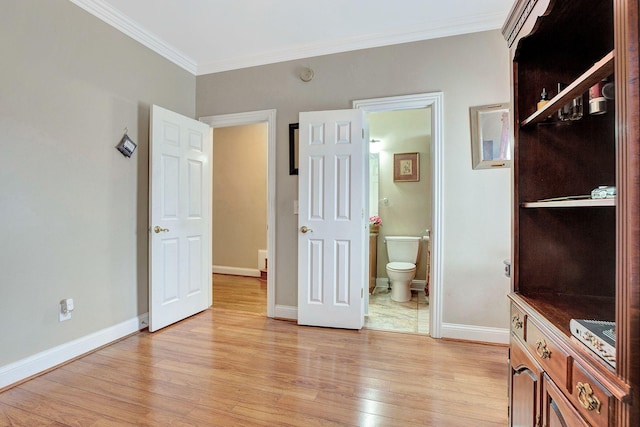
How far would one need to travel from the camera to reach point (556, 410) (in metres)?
0.96

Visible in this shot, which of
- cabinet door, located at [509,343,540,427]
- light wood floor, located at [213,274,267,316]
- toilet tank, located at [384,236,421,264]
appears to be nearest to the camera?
cabinet door, located at [509,343,540,427]

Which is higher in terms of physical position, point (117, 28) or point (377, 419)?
point (117, 28)

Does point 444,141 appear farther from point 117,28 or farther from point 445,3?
point 117,28

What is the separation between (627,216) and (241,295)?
399 centimetres

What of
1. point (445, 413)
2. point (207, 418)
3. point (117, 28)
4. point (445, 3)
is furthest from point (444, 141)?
point (117, 28)

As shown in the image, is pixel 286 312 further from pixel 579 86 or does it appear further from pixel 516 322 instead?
pixel 579 86

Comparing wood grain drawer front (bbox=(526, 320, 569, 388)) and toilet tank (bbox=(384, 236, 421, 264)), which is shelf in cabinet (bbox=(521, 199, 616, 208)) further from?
toilet tank (bbox=(384, 236, 421, 264))

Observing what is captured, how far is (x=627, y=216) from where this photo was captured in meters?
0.66

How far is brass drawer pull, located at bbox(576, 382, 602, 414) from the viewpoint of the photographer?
76 centimetres

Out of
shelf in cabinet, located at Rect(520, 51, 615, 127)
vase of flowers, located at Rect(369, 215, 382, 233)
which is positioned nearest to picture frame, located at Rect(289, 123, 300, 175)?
vase of flowers, located at Rect(369, 215, 382, 233)

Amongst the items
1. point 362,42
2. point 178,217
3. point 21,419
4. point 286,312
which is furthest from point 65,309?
point 362,42

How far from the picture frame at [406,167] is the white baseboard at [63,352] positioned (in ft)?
11.5

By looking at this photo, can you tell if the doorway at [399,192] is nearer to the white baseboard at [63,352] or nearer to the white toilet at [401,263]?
the white toilet at [401,263]

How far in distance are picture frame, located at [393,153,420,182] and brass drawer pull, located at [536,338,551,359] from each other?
3500 millimetres
